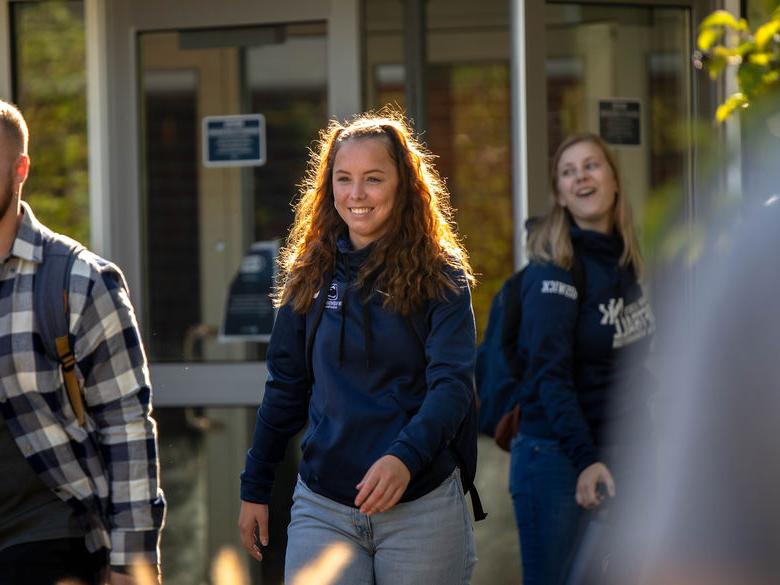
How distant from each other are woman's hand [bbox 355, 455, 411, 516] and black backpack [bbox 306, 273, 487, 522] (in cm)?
26

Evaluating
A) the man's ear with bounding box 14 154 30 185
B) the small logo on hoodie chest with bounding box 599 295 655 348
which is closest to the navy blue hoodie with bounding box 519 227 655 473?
the small logo on hoodie chest with bounding box 599 295 655 348

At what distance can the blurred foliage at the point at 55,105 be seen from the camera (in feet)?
18.9

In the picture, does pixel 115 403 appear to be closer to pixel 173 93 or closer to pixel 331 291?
pixel 331 291

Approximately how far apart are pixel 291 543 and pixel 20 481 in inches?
24.2

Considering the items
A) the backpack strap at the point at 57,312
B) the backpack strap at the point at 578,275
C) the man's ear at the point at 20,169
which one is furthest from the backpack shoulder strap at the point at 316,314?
the backpack strap at the point at 578,275

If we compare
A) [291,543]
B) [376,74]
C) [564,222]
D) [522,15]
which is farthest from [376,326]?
[376,74]

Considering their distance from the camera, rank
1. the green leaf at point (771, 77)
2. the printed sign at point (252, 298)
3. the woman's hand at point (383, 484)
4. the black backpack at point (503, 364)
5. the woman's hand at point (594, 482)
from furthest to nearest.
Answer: the printed sign at point (252, 298), the black backpack at point (503, 364), the woman's hand at point (594, 482), the woman's hand at point (383, 484), the green leaf at point (771, 77)

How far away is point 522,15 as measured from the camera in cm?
521

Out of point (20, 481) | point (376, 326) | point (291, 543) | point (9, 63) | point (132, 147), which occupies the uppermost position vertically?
point (9, 63)

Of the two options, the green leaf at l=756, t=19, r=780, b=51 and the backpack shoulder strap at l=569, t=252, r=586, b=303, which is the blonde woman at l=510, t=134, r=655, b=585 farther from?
the green leaf at l=756, t=19, r=780, b=51

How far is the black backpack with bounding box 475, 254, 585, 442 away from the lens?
13.4ft

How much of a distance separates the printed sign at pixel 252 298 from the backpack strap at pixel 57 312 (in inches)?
106

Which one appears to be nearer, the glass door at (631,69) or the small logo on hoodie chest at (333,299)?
the small logo on hoodie chest at (333,299)

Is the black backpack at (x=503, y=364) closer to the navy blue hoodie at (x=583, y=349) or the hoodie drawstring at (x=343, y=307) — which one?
the navy blue hoodie at (x=583, y=349)
